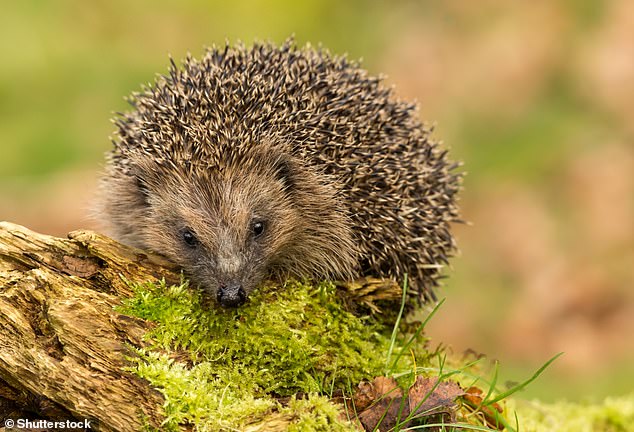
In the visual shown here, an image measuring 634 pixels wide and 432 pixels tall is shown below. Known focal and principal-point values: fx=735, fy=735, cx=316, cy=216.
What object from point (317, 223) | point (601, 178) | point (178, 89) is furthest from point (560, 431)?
point (601, 178)

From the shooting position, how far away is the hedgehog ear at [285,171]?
10.9 feet

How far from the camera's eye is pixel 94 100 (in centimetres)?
945

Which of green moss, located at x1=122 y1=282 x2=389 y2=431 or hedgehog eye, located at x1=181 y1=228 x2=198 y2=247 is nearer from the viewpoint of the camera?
green moss, located at x1=122 y1=282 x2=389 y2=431

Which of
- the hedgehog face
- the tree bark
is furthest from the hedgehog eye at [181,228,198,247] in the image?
the tree bark

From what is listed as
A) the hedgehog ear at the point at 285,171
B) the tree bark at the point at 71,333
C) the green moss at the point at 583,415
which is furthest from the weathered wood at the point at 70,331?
the green moss at the point at 583,415

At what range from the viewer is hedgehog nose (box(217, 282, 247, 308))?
2900 mm

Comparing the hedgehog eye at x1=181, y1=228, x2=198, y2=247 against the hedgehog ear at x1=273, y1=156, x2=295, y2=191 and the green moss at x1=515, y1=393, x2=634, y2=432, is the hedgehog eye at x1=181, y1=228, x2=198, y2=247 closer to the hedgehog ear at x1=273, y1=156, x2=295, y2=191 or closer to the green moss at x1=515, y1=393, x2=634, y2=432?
the hedgehog ear at x1=273, y1=156, x2=295, y2=191

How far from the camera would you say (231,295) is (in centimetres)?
290

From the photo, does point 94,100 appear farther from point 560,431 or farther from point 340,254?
point 560,431

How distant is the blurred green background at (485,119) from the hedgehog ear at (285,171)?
4.94 metres

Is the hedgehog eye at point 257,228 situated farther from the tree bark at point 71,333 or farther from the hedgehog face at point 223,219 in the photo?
the tree bark at point 71,333

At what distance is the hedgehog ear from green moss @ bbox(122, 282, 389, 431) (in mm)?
513

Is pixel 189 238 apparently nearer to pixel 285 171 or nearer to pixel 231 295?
pixel 231 295

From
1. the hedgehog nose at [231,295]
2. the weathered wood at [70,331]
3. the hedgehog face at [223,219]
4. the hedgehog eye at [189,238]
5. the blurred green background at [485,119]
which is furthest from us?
the blurred green background at [485,119]
